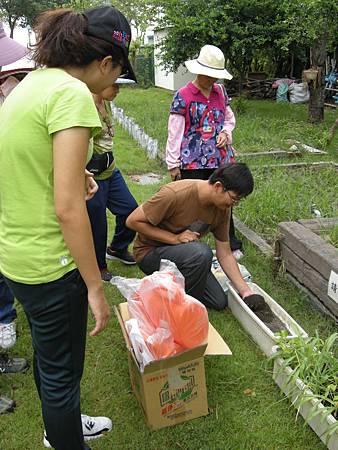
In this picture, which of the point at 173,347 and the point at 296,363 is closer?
the point at 173,347

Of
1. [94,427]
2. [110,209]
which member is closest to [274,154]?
[110,209]

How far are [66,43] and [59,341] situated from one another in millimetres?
914

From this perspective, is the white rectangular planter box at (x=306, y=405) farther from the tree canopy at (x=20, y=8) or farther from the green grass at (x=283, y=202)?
the tree canopy at (x=20, y=8)

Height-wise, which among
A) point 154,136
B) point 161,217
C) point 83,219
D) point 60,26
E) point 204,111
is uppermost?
point 60,26

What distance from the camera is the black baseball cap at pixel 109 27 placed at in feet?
4.47

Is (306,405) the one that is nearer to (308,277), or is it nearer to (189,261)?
(189,261)

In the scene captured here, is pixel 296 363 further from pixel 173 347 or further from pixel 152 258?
pixel 152 258

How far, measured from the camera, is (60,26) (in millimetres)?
1369

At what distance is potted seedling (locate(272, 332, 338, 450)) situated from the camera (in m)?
2.01

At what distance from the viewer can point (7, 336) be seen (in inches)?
100

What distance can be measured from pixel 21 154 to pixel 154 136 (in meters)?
7.00

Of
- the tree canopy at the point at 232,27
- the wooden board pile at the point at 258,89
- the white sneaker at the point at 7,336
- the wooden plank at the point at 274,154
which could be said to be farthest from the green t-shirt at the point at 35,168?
the wooden board pile at the point at 258,89

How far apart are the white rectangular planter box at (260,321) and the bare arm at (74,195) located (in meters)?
1.44

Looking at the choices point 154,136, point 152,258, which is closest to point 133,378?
point 152,258
